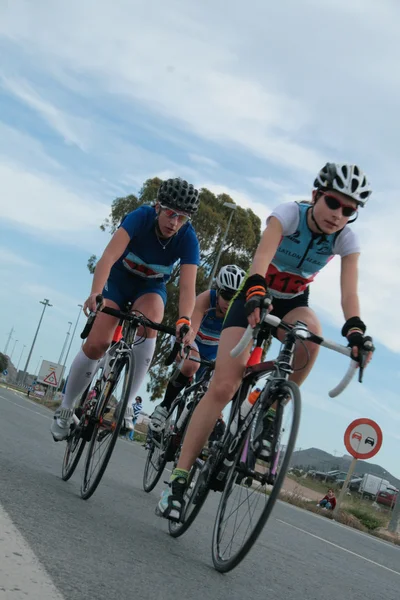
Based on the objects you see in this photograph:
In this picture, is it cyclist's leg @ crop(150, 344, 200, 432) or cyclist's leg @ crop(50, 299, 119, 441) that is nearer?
cyclist's leg @ crop(50, 299, 119, 441)

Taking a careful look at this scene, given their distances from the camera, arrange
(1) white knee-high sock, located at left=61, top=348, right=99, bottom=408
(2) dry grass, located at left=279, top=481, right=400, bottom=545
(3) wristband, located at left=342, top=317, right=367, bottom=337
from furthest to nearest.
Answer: (2) dry grass, located at left=279, top=481, right=400, bottom=545, (1) white knee-high sock, located at left=61, top=348, right=99, bottom=408, (3) wristband, located at left=342, top=317, right=367, bottom=337

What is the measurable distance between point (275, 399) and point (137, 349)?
2269 mm

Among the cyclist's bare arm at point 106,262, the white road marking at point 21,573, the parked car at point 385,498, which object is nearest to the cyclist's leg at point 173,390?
the cyclist's bare arm at point 106,262

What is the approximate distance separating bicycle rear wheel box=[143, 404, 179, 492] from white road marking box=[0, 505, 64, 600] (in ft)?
12.8

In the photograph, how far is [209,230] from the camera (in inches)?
1753

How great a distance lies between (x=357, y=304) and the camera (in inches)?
201

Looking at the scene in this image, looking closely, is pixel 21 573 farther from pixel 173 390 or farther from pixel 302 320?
pixel 173 390

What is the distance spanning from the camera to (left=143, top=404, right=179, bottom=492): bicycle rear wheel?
7.93 meters

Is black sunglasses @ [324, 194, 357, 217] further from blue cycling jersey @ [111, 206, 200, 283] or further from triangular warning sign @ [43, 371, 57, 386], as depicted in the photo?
triangular warning sign @ [43, 371, 57, 386]

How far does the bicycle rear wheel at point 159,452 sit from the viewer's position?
7934 mm

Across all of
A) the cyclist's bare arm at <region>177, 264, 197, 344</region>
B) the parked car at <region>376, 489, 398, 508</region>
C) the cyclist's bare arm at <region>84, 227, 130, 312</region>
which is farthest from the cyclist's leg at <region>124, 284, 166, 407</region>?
the parked car at <region>376, 489, 398, 508</region>

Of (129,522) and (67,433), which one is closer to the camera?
(129,522)

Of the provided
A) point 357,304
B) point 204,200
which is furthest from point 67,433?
point 204,200

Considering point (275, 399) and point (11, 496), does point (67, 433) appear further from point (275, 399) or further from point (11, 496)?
point (275, 399)
